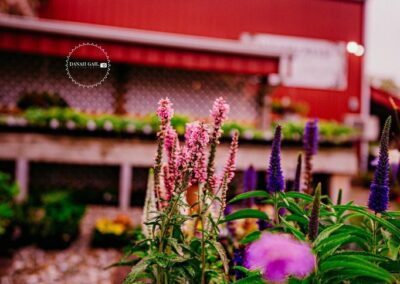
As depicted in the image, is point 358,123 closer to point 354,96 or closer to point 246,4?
point 354,96

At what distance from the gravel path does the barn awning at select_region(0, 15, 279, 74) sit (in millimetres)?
3694

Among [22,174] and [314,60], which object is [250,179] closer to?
[22,174]

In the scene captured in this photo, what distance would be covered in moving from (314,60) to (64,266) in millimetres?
10849

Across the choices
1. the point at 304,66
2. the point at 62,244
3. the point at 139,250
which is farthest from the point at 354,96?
the point at 139,250

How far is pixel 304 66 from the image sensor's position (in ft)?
45.3

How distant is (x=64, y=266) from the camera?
17.1ft

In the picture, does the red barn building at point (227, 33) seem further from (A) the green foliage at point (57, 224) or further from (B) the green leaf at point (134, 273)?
(B) the green leaf at point (134, 273)

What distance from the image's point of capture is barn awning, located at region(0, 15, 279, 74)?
802cm

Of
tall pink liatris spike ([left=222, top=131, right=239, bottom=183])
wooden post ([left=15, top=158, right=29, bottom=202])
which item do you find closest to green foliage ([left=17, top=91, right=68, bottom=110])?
wooden post ([left=15, top=158, right=29, bottom=202])

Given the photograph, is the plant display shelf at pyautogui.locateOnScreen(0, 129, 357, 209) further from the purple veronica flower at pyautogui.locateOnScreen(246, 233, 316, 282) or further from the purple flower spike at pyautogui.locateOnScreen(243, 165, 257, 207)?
the purple veronica flower at pyautogui.locateOnScreen(246, 233, 316, 282)

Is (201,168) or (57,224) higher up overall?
(201,168)

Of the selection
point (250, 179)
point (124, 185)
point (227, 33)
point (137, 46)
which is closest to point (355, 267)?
point (250, 179)

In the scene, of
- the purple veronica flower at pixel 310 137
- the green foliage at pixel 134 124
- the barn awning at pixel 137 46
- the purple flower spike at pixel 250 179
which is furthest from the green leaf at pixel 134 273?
the barn awning at pixel 137 46

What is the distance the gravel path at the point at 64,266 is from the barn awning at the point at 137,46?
3.69 meters
